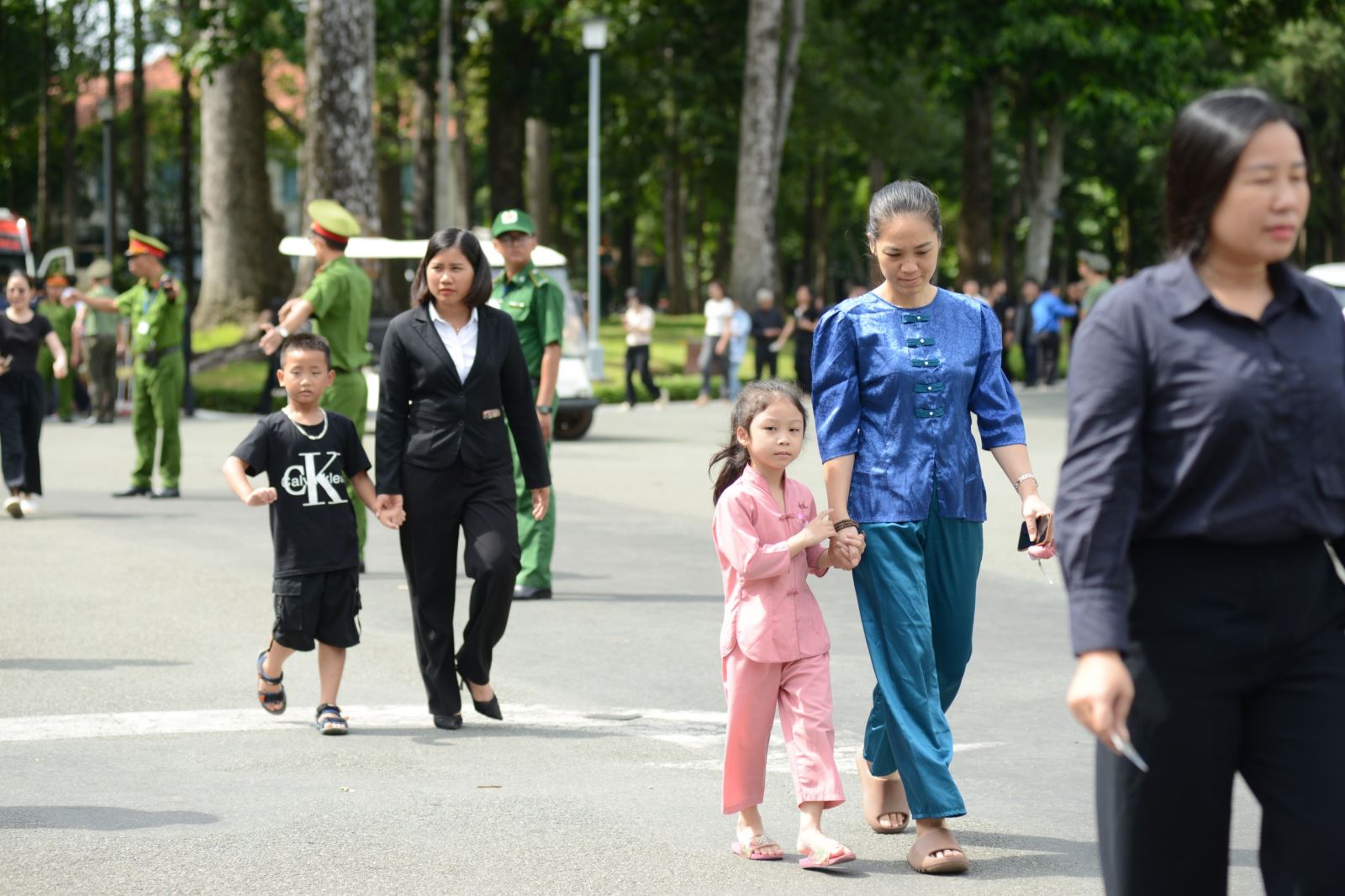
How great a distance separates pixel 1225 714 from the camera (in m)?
3.18

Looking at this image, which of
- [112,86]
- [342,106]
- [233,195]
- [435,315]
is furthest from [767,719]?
[112,86]

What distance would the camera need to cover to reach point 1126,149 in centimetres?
6291

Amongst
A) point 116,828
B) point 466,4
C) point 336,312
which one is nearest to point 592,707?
point 116,828

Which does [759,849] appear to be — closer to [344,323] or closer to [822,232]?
[344,323]

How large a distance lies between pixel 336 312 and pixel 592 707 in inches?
148

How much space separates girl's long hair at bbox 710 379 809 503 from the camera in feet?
18.0

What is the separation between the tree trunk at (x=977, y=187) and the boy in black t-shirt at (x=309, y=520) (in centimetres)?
3151

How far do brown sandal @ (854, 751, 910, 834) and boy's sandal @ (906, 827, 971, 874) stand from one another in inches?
17.2

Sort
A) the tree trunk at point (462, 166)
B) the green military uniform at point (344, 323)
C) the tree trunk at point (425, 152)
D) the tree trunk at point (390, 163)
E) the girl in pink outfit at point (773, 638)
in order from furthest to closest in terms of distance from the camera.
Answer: the tree trunk at point (390, 163) < the tree trunk at point (462, 166) < the tree trunk at point (425, 152) < the green military uniform at point (344, 323) < the girl in pink outfit at point (773, 638)

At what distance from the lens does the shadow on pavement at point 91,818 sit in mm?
5684

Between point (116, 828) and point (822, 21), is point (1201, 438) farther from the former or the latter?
point (822, 21)

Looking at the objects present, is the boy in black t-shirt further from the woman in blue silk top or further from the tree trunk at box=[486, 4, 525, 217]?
the tree trunk at box=[486, 4, 525, 217]

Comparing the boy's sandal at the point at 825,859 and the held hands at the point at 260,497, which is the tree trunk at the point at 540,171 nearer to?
the held hands at the point at 260,497

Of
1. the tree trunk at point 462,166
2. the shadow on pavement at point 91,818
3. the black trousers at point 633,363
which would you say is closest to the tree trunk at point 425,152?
the tree trunk at point 462,166
